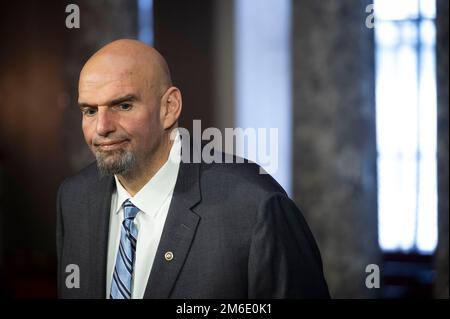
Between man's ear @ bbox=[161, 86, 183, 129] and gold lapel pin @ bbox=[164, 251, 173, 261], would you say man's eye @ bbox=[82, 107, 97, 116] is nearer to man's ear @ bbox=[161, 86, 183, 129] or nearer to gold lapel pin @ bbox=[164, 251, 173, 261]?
man's ear @ bbox=[161, 86, 183, 129]

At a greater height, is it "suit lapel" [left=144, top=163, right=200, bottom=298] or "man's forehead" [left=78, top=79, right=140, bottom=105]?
"man's forehead" [left=78, top=79, right=140, bottom=105]

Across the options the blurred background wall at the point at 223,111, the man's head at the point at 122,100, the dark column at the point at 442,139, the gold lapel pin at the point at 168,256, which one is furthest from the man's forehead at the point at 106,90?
the dark column at the point at 442,139

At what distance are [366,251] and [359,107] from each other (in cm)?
84

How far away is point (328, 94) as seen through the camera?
162 inches

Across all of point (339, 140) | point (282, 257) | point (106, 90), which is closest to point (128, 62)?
point (106, 90)

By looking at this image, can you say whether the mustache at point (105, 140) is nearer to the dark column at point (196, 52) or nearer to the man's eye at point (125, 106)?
the man's eye at point (125, 106)

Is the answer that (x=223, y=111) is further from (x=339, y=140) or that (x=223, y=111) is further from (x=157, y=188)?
(x=157, y=188)

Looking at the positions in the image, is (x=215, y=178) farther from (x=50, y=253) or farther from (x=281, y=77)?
(x=50, y=253)

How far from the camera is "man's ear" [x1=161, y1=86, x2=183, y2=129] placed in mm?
1811

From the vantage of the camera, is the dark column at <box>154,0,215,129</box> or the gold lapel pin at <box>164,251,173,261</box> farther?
the dark column at <box>154,0,215,129</box>

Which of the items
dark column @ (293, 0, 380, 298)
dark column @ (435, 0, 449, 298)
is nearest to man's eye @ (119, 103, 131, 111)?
dark column @ (435, 0, 449, 298)

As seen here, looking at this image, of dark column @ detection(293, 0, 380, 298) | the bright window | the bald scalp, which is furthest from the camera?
the bright window

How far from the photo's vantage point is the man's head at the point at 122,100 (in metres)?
1.73
